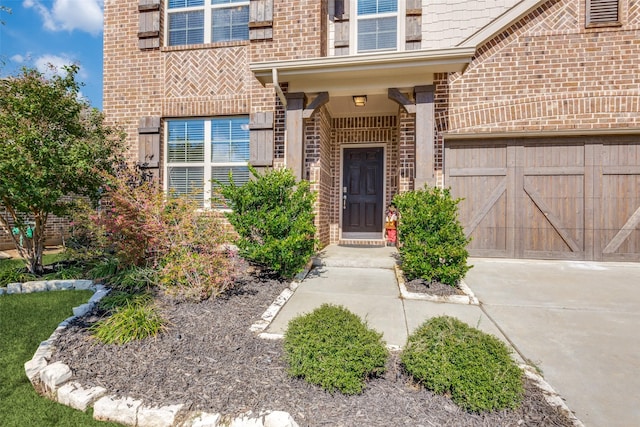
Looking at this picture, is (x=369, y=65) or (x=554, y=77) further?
(x=554, y=77)

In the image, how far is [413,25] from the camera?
19.1 ft

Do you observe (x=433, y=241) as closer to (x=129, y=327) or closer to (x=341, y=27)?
(x=129, y=327)

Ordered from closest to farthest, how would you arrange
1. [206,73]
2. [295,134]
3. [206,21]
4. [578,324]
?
[578,324]
[295,134]
[206,73]
[206,21]

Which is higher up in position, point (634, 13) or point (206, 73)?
point (634, 13)

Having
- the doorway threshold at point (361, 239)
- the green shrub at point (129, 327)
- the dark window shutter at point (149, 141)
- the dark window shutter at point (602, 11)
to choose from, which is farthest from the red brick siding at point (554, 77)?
the dark window shutter at point (149, 141)

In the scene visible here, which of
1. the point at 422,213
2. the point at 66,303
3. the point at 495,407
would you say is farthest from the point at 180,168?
the point at 495,407

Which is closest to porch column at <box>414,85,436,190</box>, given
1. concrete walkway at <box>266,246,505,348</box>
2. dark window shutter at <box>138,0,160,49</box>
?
concrete walkway at <box>266,246,505,348</box>

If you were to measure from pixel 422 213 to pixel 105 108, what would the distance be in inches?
254

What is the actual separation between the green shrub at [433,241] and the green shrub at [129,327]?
291 centimetres

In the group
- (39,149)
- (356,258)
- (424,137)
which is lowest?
(356,258)

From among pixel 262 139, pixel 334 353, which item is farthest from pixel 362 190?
pixel 334 353

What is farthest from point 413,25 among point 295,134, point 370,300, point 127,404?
point 127,404

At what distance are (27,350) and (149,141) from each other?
449cm

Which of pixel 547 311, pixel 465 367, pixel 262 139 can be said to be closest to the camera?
pixel 465 367
